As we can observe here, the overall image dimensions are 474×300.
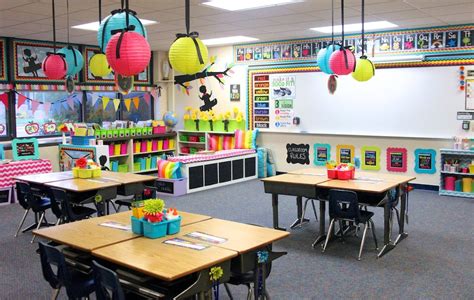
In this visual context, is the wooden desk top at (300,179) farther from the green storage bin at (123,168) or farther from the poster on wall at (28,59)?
the poster on wall at (28,59)

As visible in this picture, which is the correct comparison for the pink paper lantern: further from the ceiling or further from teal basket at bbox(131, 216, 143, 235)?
teal basket at bbox(131, 216, 143, 235)

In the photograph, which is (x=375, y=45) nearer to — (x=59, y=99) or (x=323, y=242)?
(x=323, y=242)

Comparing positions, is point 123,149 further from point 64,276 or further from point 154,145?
point 64,276

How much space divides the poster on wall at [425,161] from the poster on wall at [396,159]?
0.22 metres

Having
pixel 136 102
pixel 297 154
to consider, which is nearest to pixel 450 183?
pixel 297 154

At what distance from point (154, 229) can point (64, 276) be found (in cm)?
69

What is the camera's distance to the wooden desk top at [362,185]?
5.31m

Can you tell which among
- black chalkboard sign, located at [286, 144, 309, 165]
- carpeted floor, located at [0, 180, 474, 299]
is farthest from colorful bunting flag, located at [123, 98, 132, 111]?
carpeted floor, located at [0, 180, 474, 299]

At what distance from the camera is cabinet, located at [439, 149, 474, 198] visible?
8.45 m

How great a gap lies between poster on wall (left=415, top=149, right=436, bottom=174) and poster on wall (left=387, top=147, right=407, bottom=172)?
0.22 m

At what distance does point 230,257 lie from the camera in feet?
10.3

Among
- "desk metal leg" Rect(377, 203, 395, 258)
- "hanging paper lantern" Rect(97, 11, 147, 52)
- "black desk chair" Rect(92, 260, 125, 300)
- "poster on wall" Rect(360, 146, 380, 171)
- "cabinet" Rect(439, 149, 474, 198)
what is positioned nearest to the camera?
"black desk chair" Rect(92, 260, 125, 300)

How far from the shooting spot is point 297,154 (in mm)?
10523

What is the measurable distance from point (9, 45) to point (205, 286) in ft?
Result: 26.4
